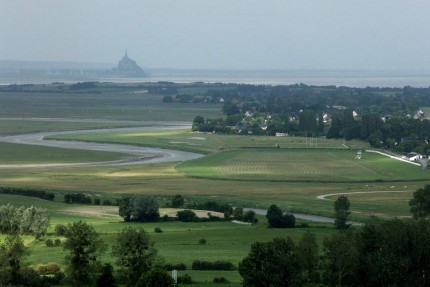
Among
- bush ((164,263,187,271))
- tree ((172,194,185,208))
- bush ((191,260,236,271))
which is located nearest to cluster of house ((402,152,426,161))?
tree ((172,194,185,208))

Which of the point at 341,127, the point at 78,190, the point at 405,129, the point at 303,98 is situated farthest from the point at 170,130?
the point at 303,98

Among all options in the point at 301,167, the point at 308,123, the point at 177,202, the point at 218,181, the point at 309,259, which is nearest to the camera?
the point at 309,259

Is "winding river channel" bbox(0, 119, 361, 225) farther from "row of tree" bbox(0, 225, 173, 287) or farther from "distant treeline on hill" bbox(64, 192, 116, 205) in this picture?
"row of tree" bbox(0, 225, 173, 287)

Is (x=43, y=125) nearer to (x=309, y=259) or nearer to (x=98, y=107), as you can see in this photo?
(x=98, y=107)

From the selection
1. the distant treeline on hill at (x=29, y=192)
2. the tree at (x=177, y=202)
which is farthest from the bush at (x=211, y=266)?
the distant treeline on hill at (x=29, y=192)

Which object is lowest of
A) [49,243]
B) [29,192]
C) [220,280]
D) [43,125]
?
[43,125]

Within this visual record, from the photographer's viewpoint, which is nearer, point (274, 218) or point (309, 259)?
point (309, 259)

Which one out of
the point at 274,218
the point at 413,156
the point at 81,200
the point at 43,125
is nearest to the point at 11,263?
the point at 274,218
